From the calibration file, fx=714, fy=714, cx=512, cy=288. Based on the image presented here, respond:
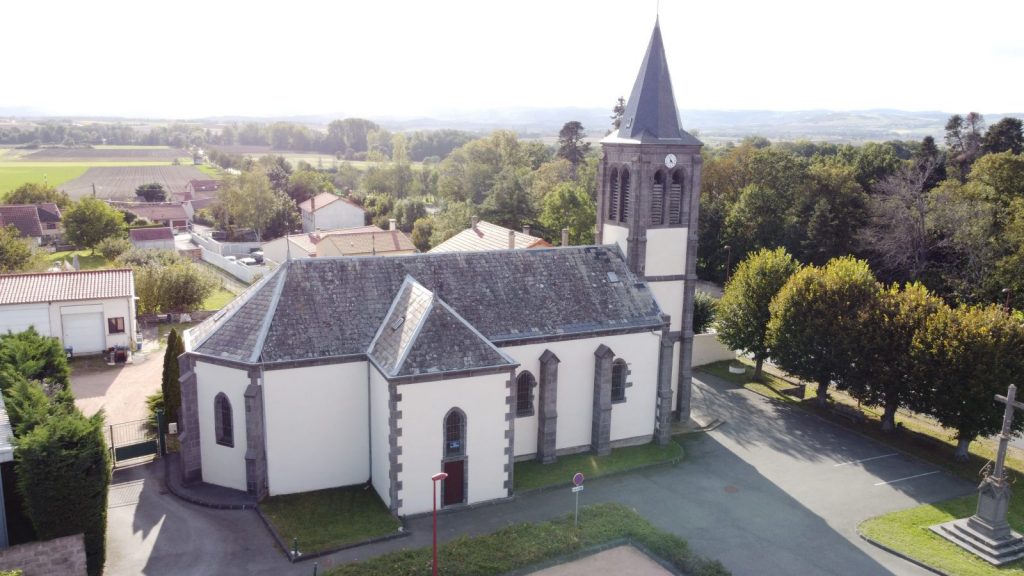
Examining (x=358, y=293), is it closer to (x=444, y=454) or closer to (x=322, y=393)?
(x=322, y=393)

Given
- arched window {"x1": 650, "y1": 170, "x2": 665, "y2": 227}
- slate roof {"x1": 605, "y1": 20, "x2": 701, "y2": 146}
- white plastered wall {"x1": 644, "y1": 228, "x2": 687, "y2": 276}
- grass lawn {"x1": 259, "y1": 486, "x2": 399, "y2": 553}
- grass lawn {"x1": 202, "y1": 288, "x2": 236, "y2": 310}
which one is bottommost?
grass lawn {"x1": 202, "y1": 288, "x2": 236, "y2": 310}

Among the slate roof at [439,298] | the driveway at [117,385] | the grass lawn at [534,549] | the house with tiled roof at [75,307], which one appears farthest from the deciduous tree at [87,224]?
the grass lawn at [534,549]

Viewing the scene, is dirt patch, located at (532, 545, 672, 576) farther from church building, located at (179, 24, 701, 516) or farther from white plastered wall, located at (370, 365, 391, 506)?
white plastered wall, located at (370, 365, 391, 506)

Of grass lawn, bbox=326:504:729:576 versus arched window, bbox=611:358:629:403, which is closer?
grass lawn, bbox=326:504:729:576

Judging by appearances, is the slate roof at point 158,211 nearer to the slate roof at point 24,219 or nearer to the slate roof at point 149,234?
the slate roof at point 24,219

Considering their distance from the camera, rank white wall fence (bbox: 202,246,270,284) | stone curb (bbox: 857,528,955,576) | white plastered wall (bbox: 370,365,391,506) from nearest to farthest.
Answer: stone curb (bbox: 857,528,955,576), white plastered wall (bbox: 370,365,391,506), white wall fence (bbox: 202,246,270,284)

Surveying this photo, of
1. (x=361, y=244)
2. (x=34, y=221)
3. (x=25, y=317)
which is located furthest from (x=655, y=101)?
(x=34, y=221)

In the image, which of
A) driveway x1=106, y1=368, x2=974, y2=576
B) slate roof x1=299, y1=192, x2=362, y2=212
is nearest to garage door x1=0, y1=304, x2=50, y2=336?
driveway x1=106, y1=368, x2=974, y2=576
